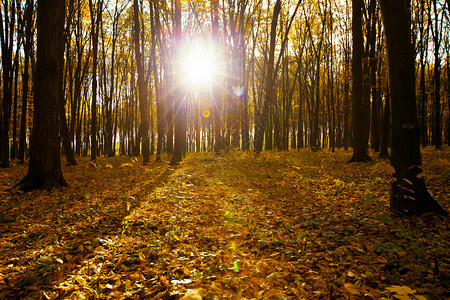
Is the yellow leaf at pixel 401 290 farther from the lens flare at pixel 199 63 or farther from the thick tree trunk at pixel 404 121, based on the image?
the lens flare at pixel 199 63

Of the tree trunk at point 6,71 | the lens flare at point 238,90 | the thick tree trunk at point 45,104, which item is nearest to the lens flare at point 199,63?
the lens flare at point 238,90

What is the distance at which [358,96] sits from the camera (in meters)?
10.1

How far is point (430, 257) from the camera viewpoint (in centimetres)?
273

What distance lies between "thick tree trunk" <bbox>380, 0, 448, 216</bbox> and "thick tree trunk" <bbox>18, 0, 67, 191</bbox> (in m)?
8.05

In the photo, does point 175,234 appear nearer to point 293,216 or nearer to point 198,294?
point 198,294

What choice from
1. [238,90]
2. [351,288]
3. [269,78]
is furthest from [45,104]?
[238,90]

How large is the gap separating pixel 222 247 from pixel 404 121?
11.8ft

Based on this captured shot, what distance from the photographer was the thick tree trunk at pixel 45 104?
20.9 feet

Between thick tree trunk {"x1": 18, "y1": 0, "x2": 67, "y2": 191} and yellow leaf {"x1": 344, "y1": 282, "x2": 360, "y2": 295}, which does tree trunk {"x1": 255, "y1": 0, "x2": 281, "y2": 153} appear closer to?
thick tree trunk {"x1": 18, "y1": 0, "x2": 67, "y2": 191}

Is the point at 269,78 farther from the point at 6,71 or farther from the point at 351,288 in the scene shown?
the point at 6,71

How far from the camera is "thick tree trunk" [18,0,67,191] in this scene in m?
6.36

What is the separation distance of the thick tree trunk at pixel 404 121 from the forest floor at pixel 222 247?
0.26 meters

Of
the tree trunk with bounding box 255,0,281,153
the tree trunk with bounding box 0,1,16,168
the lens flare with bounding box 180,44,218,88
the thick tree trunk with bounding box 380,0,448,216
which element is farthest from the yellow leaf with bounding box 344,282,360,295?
the lens flare with bounding box 180,44,218,88

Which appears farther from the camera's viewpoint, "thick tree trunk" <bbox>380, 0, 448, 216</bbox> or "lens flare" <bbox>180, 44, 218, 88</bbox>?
"lens flare" <bbox>180, 44, 218, 88</bbox>
